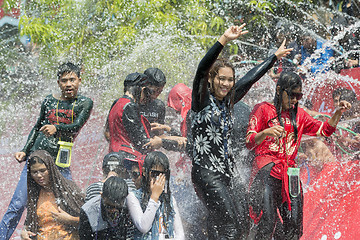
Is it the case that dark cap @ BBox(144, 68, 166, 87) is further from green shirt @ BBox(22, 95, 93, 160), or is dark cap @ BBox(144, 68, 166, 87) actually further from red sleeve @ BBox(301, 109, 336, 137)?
red sleeve @ BBox(301, 109, 336, 137)

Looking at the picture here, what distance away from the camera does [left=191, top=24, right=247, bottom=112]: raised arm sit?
12.0 ft

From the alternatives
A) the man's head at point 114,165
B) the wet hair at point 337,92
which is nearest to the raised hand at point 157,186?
the man's head at point 114,165

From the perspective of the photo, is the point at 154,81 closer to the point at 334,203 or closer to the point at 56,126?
the point at 56,126

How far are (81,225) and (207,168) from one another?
100 cm

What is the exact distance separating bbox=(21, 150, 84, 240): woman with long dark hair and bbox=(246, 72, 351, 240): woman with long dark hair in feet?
4.57

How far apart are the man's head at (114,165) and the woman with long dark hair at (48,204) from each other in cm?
34

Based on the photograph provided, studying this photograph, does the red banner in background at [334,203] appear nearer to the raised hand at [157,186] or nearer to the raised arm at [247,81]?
the raised arm at [247,81]

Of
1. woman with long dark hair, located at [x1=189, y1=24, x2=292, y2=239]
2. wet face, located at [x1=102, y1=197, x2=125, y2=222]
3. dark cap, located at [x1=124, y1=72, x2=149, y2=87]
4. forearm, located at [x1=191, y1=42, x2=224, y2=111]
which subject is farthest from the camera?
dark cap, located at [x1=124, y1=72, x2=149, y2=87]

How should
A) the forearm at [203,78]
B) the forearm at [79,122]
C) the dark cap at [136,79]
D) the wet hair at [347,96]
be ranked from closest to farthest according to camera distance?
the forearm at [203,78] → the forearm at [79,122] → the dark cap at [136,79] → the wet hair at [347,96]

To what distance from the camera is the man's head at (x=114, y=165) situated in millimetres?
4449

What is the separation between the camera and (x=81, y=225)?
3.98 meters

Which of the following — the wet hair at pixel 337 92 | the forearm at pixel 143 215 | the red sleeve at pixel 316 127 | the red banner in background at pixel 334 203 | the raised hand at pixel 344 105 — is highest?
the raised hand at pixel 344 105

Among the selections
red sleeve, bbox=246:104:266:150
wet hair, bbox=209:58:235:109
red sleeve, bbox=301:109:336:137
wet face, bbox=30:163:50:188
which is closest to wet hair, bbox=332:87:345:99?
red sleeve, bbox=301:109:336:137

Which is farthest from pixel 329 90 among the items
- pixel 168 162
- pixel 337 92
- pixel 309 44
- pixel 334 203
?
pixel 168 162
